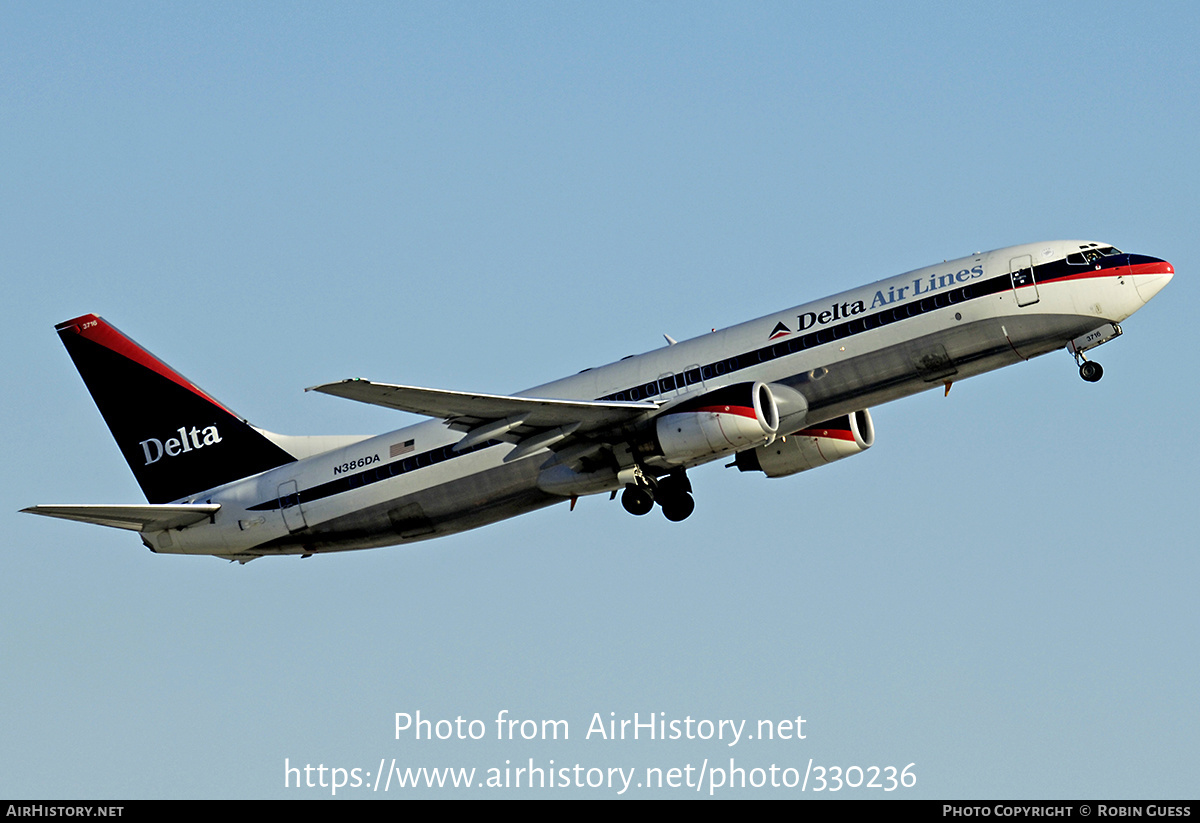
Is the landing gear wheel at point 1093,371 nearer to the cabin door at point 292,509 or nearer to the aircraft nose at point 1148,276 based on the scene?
the aircraft nose at point 1148,276

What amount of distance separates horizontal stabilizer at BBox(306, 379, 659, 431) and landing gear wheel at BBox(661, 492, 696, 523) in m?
3.99

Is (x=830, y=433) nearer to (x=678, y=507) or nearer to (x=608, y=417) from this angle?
(x=678, y=507)

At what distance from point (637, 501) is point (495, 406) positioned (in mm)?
6365

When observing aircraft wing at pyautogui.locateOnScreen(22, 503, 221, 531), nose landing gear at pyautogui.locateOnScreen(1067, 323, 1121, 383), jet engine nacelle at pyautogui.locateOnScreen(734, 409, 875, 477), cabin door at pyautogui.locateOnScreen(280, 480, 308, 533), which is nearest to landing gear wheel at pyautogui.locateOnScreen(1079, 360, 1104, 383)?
nose landing gear at pyautogui.locateOnScreen(1067, 323, 1121, 383)

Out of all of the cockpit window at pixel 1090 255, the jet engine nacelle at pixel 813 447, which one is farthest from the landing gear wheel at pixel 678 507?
the cockpit window at pixel 1090 255

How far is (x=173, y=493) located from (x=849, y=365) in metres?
22.8

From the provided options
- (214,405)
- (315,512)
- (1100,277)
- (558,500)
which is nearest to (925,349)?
(1100,277)

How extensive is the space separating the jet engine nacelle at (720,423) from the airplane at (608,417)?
0.05m

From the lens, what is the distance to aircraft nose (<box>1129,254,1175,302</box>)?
41.3m

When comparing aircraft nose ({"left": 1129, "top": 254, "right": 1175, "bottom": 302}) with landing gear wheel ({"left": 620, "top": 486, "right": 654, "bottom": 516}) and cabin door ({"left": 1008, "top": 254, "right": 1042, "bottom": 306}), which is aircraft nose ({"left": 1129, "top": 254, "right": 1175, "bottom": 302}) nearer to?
cabin door ({"left": 1008, "top": 254, "right": 1042, "bottom": 306})

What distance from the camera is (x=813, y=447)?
4881cm

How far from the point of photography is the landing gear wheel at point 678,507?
4719 centimetres

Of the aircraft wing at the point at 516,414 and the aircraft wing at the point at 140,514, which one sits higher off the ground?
the aircraft wing at the point at 516,414

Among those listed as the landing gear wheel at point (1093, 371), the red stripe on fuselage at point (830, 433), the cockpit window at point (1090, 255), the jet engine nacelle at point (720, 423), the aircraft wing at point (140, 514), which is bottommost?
the aircraft wing at point (140, 514)
